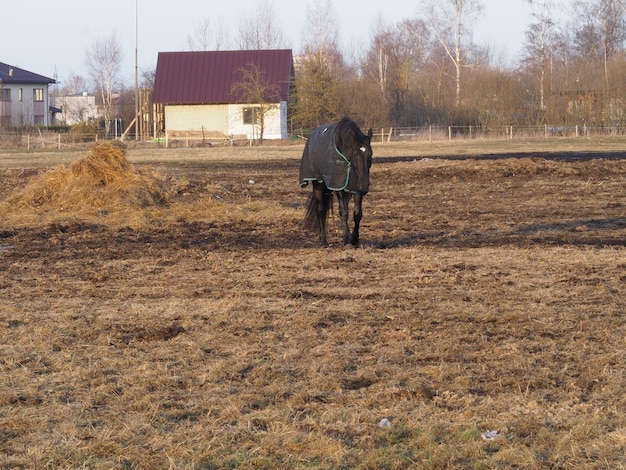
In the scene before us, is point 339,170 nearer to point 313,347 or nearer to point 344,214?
point 344,214

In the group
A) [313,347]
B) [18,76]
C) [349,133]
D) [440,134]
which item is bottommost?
[313,347]

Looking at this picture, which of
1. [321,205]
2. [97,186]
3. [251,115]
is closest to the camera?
[321,205]

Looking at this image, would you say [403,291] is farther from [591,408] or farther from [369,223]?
[369,223]

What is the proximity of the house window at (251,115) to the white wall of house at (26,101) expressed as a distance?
2539 cm

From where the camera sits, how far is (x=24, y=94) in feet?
269

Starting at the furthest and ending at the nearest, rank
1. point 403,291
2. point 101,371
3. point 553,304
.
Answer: point 403,291, point 553,304, point 101,371

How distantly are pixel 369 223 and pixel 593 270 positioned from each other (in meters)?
5.37

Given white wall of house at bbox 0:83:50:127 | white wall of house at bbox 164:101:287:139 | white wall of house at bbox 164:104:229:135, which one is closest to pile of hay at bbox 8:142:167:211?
white wall of house at bbox 164:101:287:139

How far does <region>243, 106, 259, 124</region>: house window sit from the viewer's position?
6079cm

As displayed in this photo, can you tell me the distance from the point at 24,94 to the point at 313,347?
80823 mm

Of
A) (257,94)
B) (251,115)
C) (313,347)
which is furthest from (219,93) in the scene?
(313,347)

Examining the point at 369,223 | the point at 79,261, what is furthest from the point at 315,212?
the point at 79,261

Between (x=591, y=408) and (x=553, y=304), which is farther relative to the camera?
(x=553, y=304)

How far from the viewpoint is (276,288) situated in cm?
898
